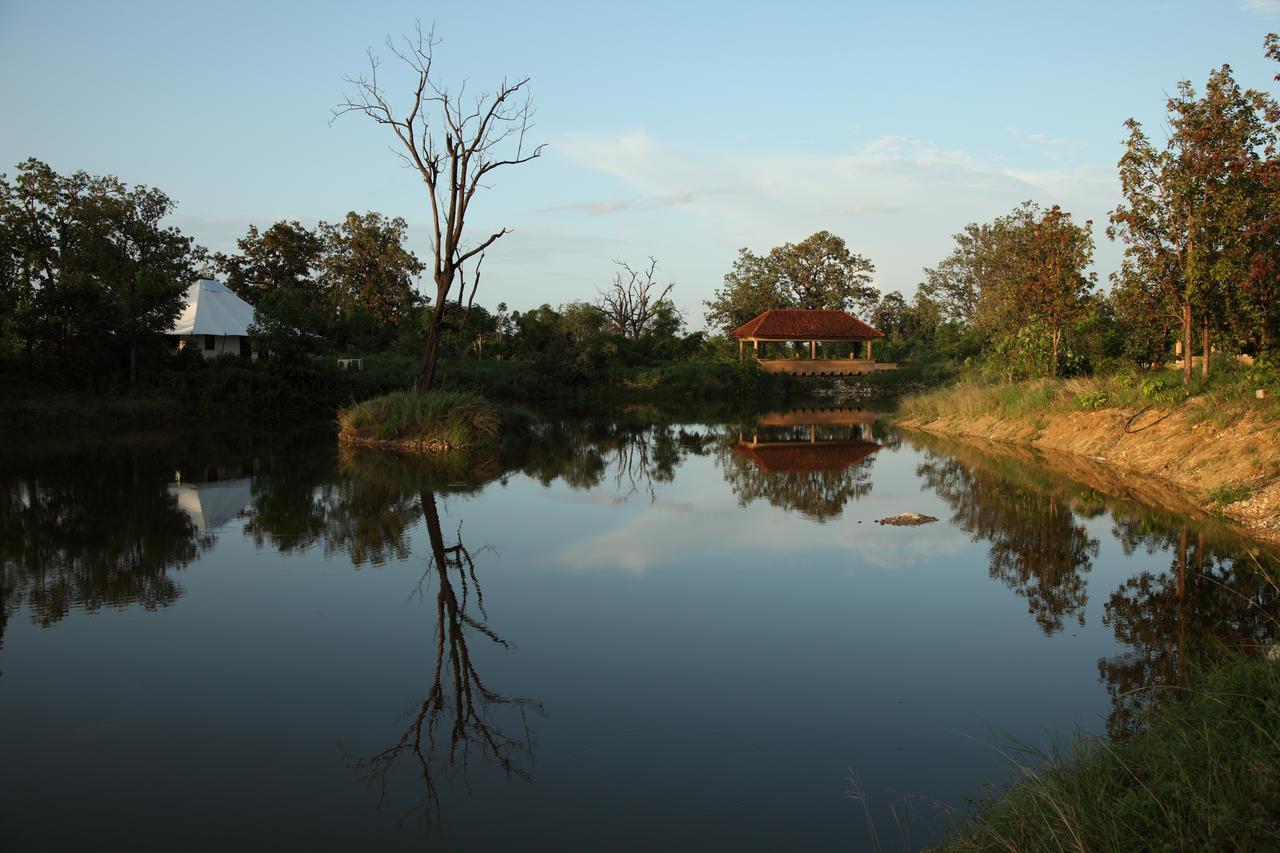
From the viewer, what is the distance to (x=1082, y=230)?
89.8ft

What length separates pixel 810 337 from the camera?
5469 centimetres

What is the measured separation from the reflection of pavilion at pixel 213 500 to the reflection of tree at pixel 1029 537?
10.5 meters

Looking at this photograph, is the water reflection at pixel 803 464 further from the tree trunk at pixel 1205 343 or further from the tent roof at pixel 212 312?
the tent roof at pixel 212 312

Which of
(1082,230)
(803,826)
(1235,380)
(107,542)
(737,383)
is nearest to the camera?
(803,826)

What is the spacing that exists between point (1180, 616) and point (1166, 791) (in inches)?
187

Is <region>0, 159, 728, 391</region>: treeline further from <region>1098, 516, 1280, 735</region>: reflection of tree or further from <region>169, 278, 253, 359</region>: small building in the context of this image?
<region>1098, 516, 1280, 735</region>: reflection of tree

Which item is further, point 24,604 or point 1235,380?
point 1235,380

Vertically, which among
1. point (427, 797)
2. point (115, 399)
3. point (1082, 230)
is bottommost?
point (427, 797)

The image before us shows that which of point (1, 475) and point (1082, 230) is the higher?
point (1082, 230)

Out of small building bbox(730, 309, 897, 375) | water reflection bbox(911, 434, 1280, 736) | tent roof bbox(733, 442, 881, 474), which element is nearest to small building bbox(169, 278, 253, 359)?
tent roof bbox(733, 442, 881, 474)

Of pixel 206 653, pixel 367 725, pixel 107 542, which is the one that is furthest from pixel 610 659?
pixel 107 542

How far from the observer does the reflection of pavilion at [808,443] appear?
2172cm

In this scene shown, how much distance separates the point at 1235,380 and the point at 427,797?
17.1 meters

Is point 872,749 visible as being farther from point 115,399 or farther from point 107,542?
point 115,399
